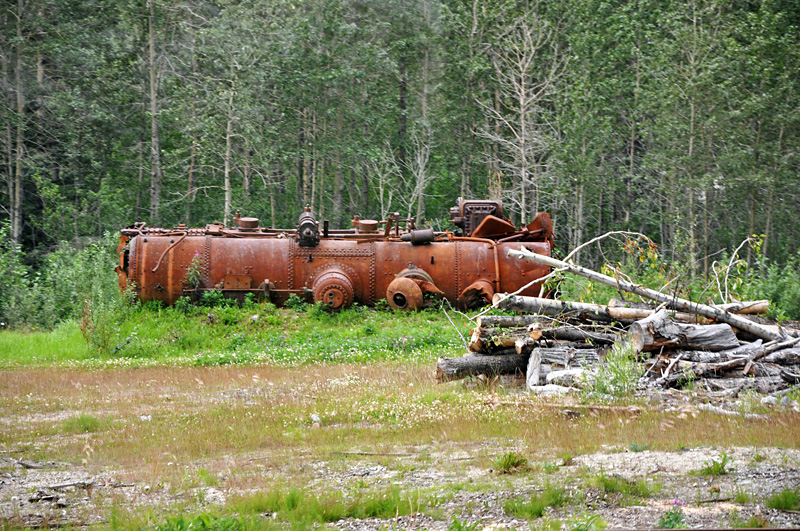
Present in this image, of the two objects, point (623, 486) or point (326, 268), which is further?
point (326, 268)

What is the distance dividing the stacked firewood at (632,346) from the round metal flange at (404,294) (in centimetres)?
594

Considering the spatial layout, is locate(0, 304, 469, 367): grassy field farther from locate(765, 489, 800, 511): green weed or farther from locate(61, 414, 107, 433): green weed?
locate(765, 489, 800, 511): green weed

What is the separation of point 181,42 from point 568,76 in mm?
18017

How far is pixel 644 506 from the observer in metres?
5.50

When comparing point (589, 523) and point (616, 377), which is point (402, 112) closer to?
point (616, 377)

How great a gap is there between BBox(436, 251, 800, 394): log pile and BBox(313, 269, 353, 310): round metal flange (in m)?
→ 6.40

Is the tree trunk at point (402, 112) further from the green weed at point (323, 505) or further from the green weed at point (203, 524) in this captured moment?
the green weed at point (203, 524)

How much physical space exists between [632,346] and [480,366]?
2.10 m

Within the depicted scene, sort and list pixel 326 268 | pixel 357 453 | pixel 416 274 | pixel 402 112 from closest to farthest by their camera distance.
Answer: pixel 357 453
pixel 416 274
pixel 326 268
pixel 402 112

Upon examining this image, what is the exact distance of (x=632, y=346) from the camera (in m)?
9.92

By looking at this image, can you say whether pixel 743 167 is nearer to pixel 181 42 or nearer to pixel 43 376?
pixel 43 376

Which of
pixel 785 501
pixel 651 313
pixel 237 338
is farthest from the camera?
pixel 237 338

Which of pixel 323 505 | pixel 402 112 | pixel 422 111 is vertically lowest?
pixel 323 505

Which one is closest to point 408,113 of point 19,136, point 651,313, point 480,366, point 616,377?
point 19,136
